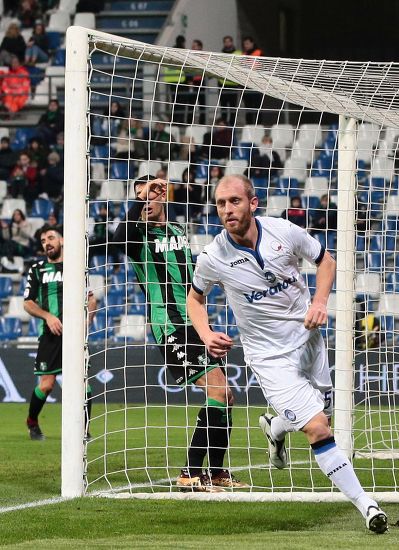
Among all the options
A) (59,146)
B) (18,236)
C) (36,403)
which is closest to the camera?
(36,403)

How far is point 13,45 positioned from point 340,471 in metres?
21.0

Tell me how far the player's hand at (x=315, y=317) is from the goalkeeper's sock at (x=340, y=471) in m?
0.62

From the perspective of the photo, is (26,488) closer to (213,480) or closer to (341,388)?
(213,480)

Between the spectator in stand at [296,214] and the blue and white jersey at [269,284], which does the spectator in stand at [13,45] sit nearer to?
the spectator in stand at [296,214]

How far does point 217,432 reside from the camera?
29.0 feet

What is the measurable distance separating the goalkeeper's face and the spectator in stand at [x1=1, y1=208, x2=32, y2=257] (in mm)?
15042

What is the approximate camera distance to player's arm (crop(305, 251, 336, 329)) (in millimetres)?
6898

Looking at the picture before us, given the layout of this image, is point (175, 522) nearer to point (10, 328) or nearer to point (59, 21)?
point (10, 328)

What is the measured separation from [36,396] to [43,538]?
6.24m

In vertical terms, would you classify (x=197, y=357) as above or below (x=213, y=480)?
above

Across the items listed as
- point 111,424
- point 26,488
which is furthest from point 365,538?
point 111,424

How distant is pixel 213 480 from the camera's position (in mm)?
8898

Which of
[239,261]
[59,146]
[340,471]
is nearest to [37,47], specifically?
[59,146]

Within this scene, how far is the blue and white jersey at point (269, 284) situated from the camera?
7363 millimetres
